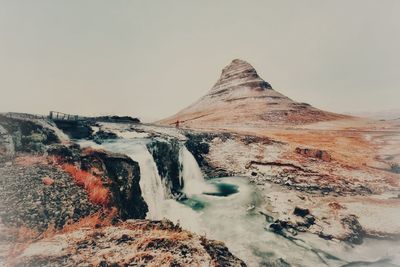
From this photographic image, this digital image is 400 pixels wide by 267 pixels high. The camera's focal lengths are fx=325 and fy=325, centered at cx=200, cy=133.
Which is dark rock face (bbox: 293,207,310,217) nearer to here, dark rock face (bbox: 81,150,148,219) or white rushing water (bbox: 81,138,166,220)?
white rushing water (bbox: 81,138,166,220)

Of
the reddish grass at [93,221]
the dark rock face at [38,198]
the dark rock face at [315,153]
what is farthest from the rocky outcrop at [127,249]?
the dark rock face at [315,153]

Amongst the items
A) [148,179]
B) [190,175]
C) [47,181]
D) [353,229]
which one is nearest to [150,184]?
[148,179]

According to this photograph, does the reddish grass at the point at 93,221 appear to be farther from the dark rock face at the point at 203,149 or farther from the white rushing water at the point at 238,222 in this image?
the dark rock face at the point at 203,149

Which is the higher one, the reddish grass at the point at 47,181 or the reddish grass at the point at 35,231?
the reddish grass at the point at 47,181

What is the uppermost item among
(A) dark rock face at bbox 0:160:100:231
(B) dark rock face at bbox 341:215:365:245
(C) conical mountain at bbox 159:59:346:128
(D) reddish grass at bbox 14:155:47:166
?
(C) conical mountain at bbox 159:59:346:128

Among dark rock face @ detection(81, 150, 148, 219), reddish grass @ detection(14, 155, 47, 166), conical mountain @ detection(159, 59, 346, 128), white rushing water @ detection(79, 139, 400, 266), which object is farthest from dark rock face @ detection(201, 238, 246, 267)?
conical mountain @ detection(159, 59, 346, 128)

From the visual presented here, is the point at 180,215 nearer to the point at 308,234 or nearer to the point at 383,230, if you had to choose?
the point at 308,234
